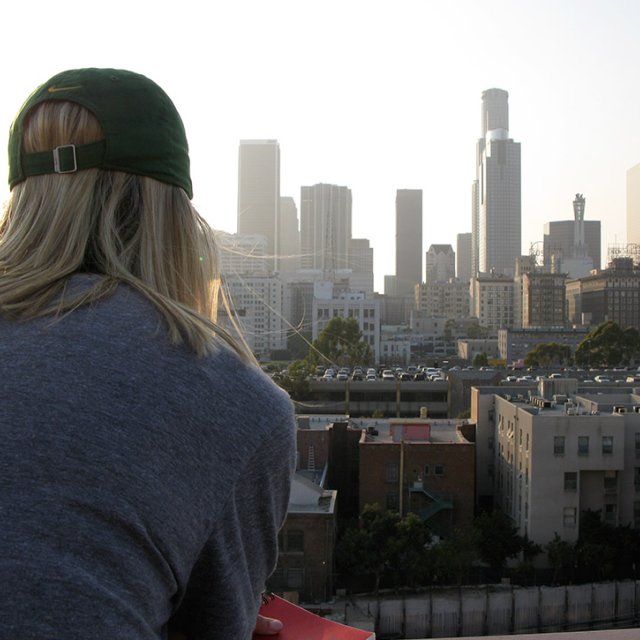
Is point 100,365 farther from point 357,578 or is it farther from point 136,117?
point 357,578

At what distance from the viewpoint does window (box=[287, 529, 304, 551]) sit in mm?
10703

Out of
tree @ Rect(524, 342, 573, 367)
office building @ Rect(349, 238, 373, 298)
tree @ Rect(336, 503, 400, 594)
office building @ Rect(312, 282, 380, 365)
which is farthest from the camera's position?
office building @ Rect(349, 238, 373, 298)

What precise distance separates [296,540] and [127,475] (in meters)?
10.6

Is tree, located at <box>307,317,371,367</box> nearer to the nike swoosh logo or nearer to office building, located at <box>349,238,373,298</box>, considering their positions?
the nike swoosh logo

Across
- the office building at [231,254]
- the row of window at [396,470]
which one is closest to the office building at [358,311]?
the row of window at [396,470]

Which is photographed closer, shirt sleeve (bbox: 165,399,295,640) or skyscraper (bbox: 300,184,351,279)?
shirt sleeve (bbox: 165,399,295,640)

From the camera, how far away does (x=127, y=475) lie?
0.56 meters

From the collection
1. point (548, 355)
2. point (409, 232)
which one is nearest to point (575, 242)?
point (409, 232)

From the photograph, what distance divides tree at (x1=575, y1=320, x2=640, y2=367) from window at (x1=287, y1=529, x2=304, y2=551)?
89.2ft

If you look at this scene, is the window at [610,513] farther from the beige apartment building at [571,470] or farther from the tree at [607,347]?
the tree at [607,347]

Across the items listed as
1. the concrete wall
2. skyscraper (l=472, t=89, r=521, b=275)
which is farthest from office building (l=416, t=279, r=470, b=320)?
the concrete wall

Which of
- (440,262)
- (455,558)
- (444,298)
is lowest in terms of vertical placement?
(455,558)

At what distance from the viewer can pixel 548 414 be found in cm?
1288

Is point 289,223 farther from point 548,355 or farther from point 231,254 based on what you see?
point 231,254
